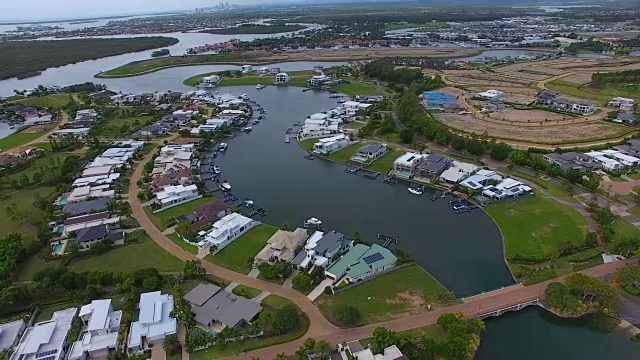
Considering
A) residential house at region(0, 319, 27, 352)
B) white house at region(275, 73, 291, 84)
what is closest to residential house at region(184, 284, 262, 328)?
residential house at region(0, 319, 27, 352)

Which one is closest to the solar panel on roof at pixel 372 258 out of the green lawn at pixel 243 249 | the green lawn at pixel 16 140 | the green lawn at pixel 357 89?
the green lawn at pixel 243 249

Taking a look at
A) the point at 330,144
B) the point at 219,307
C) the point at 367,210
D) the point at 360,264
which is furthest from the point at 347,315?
the point at 330,144

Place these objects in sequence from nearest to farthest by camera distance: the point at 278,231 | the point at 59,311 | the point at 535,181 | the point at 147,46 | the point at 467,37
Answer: the point at 59,311
the point at 278,231
the point at 535,181
the point at 467,37
the point at 147,46

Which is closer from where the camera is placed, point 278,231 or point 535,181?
point 278,231

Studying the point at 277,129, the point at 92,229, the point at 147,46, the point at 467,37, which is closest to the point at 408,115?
the point at 277,129

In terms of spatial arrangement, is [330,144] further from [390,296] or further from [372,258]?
[390,296]

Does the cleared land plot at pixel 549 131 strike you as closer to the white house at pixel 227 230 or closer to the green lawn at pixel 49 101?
the white house at pixel 227 230

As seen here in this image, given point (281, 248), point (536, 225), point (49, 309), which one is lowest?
point (536, 225)

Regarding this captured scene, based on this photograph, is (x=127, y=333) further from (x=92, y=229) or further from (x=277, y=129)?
(x=277, y=129)
